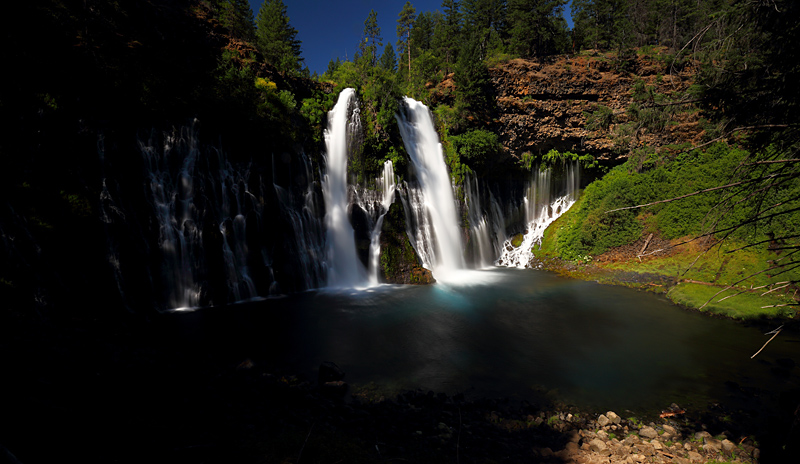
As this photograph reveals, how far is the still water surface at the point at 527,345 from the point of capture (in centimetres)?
720

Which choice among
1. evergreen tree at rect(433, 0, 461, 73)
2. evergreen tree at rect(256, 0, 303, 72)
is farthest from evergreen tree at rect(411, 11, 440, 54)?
evergreen tree at rect(256, 0, 303, 72)

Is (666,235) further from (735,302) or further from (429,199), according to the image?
(429,199)

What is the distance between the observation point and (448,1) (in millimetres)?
38875

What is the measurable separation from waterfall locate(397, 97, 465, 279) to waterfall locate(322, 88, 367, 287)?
3481mm

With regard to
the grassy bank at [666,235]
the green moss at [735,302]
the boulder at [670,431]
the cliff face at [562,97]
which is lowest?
the boulder at [670,431]

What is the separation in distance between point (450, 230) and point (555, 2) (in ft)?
86.9

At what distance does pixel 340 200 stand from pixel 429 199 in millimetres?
5744

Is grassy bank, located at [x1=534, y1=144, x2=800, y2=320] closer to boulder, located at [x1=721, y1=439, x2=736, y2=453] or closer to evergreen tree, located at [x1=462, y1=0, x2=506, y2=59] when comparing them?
boulder, located at [x1=721, y1=439, x2=736, y2=453]

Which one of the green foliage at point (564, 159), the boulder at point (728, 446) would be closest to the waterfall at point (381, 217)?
the boulder at point (728, 446)

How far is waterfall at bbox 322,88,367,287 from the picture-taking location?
647 inches

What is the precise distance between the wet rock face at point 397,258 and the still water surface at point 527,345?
2.06m

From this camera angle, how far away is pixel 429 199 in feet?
66.3

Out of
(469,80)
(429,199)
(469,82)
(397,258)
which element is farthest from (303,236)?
(469,80)

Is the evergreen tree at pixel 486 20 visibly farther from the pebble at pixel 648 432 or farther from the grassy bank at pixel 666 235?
the pebble at pixel 648 432
